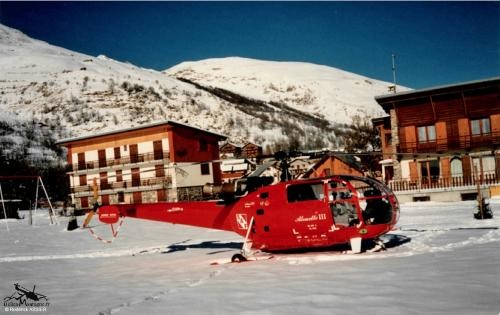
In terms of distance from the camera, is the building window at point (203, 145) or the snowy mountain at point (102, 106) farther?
the snowy mountain at point (102, 106)

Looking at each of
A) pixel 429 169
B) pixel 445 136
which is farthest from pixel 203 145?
pixel 445 136

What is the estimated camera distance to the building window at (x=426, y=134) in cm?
3540

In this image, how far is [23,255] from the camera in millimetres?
15602

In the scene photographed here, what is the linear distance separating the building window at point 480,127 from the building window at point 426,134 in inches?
121

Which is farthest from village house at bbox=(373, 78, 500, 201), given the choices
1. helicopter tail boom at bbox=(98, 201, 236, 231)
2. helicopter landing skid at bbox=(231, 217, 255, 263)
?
helicopter landing skid at bbox=(231, 217, 255, 263)

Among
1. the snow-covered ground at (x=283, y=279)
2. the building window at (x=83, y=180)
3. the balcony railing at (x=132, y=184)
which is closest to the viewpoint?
the snow-covered ground at (x=283, y=279)

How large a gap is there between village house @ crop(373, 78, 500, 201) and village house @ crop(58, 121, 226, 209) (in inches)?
959

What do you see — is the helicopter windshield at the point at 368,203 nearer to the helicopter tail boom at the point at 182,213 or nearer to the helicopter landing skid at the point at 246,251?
the helicopter landing skid at the point at 246,251

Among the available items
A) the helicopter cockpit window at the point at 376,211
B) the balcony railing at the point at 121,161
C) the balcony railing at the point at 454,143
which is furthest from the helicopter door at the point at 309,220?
the balcony railing at the point at 121,161

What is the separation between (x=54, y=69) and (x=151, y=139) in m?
89.7

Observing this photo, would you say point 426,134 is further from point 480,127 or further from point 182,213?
point 182,213

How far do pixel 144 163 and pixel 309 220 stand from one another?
4219 cm

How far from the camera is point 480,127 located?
33.8 metres

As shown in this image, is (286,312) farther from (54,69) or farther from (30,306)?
(54,69)
